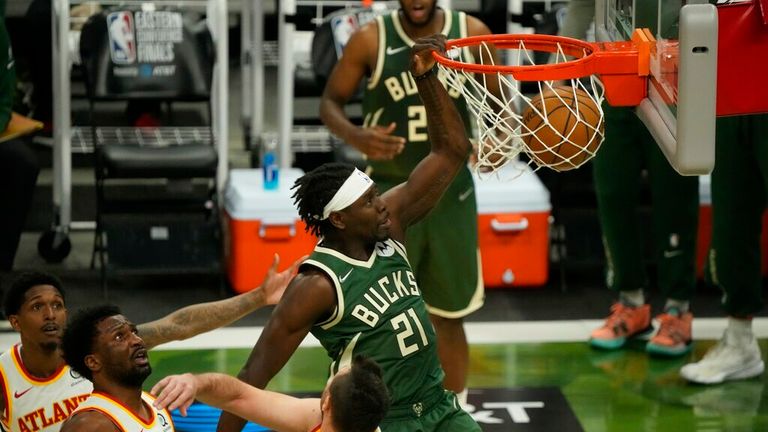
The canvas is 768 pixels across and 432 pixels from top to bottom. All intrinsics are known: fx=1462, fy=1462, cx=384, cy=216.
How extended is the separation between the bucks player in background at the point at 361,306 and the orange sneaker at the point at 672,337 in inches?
110

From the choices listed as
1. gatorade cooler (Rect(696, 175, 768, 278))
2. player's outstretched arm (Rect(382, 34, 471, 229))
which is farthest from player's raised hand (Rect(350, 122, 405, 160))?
gatorade cooler (Rect(696, 175, 768, 278))

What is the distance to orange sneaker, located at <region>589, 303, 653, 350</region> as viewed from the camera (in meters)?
7.36

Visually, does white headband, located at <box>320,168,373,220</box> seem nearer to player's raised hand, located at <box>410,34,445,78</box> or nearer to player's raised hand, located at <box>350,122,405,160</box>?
player's raised hand, located at <box>410,34,445,78</box>

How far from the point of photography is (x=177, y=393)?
3.77m

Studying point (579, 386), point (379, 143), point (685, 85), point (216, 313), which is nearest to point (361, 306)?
point (216, 313)

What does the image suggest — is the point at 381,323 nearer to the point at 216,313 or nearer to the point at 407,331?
the point at 407,331

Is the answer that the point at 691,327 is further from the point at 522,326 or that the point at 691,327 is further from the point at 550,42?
the point at 550,42

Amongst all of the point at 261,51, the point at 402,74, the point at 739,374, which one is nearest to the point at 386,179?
the point at 402,74

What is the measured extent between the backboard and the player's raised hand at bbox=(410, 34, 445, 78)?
83 cm

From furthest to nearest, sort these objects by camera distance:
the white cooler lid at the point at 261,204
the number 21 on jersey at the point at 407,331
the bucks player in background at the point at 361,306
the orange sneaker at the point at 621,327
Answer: the white cooler lid at the point at 261,204
the orange sneaker at the point at 621,327
the number 21 on jersey at the point at 407,331
the bucks player in background at the point at 361,306

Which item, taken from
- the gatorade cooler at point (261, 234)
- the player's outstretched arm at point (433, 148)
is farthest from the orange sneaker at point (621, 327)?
the player's outstretched arm at point (433, 148)

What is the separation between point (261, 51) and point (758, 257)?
12.5 ft

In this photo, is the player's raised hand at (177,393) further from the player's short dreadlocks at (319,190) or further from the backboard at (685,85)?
the backboard at (685,85)

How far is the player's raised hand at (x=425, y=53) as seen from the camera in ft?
15.6
